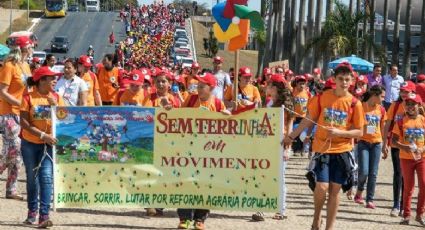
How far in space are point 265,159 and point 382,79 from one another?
15.4 meters

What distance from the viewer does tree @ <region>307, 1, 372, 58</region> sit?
45062 mm

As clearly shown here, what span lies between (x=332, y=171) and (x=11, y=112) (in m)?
4.57

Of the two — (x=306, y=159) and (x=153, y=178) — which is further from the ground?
(x=153, y=178)

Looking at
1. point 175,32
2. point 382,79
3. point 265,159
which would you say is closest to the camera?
point 265,159

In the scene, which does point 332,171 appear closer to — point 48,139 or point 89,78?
point 48,139

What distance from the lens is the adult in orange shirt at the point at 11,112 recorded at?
44.3 ft

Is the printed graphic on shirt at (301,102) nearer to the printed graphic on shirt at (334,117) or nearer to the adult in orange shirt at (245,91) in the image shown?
the adult in orange shirt at (245,91)

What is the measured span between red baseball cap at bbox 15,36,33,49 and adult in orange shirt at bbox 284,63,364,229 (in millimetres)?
4147

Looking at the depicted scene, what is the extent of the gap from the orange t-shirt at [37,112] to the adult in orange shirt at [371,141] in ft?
16.5

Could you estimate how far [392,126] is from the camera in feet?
46.4

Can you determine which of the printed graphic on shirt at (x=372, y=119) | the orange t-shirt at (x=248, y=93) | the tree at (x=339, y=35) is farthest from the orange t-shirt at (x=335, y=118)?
the tree at (x=339, y=35)

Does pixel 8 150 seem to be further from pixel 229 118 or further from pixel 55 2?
pixel 55 2

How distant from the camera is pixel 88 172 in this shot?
1221 cm

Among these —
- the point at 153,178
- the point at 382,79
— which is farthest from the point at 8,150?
the point at 382,79
